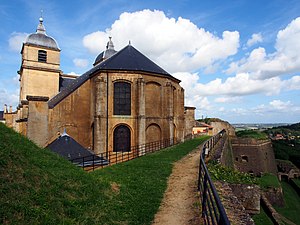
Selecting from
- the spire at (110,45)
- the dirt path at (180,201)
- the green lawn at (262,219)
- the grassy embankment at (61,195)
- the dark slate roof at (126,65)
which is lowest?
the green lawn at (262,219)

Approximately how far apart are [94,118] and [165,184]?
12.4 meters

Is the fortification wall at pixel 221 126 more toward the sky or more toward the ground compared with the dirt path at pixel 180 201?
more toward the sky

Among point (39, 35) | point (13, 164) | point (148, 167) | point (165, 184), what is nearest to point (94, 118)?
point (148, 167)

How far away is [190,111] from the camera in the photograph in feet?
107

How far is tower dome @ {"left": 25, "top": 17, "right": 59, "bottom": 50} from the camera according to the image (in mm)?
30688

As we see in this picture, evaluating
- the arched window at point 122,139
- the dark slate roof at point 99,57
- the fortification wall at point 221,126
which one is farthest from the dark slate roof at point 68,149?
the fortification wall at point 221,126

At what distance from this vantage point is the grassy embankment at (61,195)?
4.54 m

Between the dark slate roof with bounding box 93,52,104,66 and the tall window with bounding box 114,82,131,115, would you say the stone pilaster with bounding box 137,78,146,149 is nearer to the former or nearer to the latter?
the tall window with bounding box 114,82,131,115

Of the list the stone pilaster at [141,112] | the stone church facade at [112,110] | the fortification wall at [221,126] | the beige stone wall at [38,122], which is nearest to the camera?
the beige stone wall at [38,122]

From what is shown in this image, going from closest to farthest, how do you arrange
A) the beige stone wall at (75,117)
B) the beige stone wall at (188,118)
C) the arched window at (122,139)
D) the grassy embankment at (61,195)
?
1. the grassy embankment at (61,195)
2. the beige stone wall at (75,117)
3. the arched window at (122,139)
4. the beige stone wall at (188,118)

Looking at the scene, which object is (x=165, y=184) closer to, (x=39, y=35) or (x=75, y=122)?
(x=75, y=122)

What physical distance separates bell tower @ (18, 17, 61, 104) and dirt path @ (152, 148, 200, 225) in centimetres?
2587

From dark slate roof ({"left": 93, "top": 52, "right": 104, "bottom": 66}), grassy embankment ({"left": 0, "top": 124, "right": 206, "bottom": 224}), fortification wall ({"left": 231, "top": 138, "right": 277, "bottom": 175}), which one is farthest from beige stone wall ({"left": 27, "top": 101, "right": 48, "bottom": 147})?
fortification wall ({"left": 231, "top": 138, "right": 277, "bottom": 175})

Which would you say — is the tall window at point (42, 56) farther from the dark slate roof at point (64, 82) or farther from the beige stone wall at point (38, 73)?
the dark slate roof at point (64, 82)
